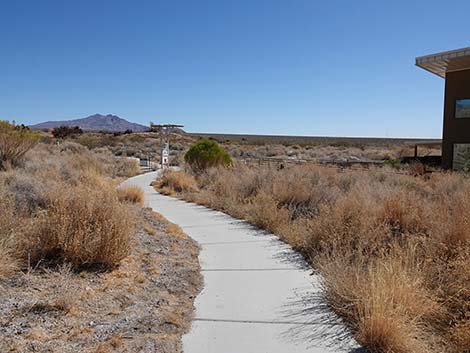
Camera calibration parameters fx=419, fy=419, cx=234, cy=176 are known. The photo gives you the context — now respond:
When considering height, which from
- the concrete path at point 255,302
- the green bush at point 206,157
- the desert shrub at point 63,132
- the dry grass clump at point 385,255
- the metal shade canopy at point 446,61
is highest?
the metal shade canopy at point 446,61

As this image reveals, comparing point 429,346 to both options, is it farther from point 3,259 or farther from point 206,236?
point 206,236

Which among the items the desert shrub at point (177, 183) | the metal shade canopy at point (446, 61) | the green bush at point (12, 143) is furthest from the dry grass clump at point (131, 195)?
the metal shade canopy at point (446, 61)

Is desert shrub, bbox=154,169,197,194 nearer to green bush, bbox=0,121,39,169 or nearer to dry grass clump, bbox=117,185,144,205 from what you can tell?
dry grass clump, bbox=117,185,144,205

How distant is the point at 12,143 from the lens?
15164 mm

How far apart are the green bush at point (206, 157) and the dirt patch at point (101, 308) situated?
13.4m

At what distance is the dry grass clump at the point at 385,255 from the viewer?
159 inches

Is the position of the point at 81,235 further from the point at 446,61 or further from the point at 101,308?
the point at 446,61

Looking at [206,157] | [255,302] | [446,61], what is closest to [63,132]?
[206,157]

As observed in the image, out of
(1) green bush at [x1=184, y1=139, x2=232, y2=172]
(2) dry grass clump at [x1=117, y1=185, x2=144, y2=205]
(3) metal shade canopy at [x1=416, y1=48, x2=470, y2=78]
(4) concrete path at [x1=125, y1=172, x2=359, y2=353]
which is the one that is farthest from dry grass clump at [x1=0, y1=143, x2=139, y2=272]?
(3) metal shade canopy at [x1=416, y1=48, x2=470, y2=78]

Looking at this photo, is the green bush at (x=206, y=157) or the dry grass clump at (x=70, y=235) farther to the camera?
the green bush at (x=206, y=157)

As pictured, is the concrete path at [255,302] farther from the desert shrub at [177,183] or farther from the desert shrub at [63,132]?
the desert shrub at [63,132]

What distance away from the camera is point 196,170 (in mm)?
19578

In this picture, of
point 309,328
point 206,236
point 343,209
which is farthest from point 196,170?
point 309,328

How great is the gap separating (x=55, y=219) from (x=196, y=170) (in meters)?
13.8
